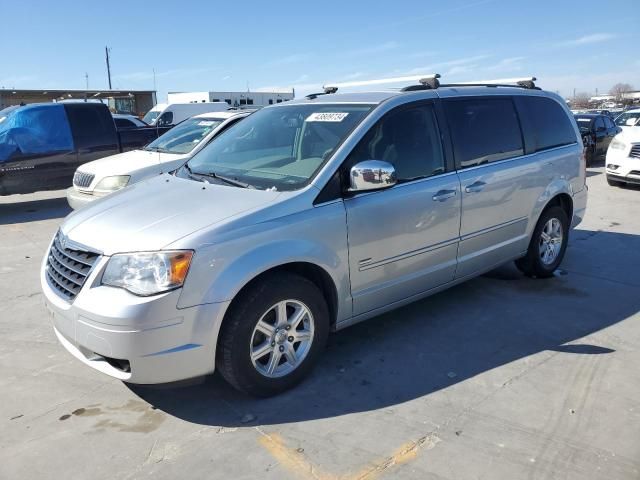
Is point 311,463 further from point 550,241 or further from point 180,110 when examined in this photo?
point 180,110

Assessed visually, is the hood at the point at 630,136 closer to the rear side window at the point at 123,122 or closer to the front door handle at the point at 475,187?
the front door handle at the point at 475,187

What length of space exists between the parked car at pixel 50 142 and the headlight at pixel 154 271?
779 centimetres

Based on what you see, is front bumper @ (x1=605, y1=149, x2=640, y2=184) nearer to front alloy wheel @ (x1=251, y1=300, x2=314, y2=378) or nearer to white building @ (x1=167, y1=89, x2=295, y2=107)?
front alloy wheel @ (x1=251, y1=300, x2=314, y2=378)

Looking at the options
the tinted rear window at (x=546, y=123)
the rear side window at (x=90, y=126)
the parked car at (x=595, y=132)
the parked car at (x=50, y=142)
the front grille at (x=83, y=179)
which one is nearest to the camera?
the tinted rear window at (x=546, y=123)

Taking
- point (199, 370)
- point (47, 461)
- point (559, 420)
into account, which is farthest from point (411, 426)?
point (47, 461)

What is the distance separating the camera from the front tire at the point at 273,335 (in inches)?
119

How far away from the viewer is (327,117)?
394cm

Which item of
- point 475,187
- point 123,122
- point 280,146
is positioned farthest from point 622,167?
point 123,122

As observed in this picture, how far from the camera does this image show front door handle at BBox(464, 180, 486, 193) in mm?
4242

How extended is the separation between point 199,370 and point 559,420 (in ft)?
6.83

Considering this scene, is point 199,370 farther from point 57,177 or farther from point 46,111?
point 46,111

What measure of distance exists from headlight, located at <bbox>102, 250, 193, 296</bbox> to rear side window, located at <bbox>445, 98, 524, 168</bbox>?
8.10 feet

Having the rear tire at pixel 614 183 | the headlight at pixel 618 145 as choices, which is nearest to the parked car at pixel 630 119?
the rear tire at pixel 614 183

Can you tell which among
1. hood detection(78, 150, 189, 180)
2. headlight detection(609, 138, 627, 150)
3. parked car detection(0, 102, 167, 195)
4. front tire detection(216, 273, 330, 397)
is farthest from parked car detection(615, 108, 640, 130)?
front tire detection(216, 273, 330, 397)
